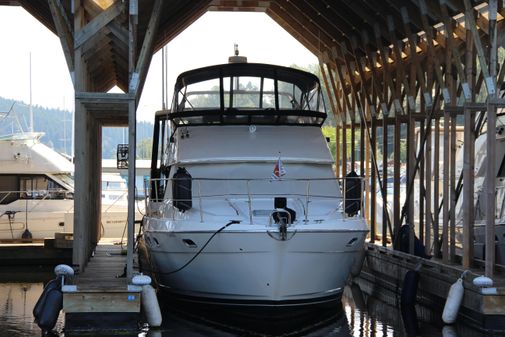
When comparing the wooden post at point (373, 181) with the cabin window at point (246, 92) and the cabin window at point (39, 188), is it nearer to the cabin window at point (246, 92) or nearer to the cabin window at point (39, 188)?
the cabin window at point (246, 92)

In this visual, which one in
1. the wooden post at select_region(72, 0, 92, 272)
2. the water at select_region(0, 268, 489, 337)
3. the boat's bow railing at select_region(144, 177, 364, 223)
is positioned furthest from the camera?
the boat's bow railing at select_region(144, 177, 364, 223)

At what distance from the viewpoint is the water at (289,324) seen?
11703 mm

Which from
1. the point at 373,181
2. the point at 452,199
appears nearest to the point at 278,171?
the point at 452,199

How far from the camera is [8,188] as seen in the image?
24.6 meters

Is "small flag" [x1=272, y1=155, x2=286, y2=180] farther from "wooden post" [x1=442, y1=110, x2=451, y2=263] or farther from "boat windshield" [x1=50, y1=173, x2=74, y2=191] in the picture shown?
"boat windshield" [x1=50, y1=173, x2=74, y2=191]

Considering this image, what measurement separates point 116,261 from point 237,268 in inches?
162

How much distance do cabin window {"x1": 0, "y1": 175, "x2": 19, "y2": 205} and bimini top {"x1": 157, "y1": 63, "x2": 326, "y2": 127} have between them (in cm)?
1045

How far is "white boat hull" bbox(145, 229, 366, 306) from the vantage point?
11523 millimetres

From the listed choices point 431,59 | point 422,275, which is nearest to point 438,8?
point 431,59

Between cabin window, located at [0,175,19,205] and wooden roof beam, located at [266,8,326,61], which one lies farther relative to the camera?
cabin window, located at [0,175,19,205]

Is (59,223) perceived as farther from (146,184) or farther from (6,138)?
(146,184)

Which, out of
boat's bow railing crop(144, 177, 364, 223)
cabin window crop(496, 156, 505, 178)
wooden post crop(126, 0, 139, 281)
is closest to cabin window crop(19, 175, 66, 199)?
boat's bow railing crop(144, 177, 364, 223)

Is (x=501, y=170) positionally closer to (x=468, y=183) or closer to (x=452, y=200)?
(x=452, y=200)

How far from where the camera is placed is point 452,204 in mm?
13922
